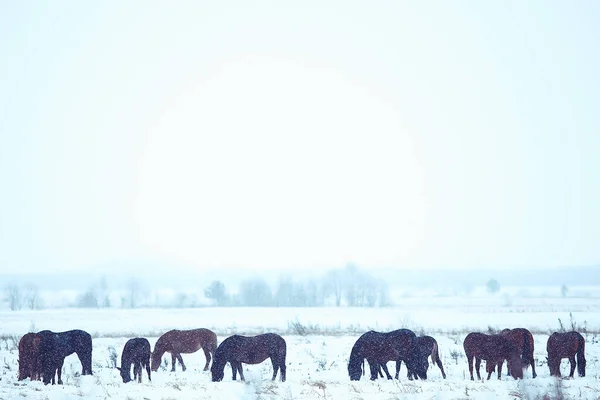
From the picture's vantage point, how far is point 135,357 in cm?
1814

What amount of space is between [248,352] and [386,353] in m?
3.68

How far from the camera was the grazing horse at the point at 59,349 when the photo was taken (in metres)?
17.5

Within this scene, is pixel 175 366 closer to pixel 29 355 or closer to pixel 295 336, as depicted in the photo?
pixel 29 355

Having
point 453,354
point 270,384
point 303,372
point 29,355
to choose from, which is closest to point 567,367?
point 453,354

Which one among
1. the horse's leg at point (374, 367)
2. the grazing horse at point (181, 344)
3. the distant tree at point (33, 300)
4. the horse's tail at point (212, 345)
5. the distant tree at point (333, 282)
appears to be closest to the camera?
the horse's leg at point (374, 367)

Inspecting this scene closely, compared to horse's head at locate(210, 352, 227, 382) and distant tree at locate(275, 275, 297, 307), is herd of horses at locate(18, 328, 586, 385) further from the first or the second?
distant tree at locate(275, 275, 297, 307)

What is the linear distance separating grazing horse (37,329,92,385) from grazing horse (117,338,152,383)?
1.33m

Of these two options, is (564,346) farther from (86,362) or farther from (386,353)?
(86,362)

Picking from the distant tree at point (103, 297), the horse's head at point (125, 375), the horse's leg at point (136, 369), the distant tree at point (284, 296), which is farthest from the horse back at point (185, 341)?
the distant tree at point (284, 296)

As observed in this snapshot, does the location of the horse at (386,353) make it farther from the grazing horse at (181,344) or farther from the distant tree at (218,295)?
the distant tree at (218,295)

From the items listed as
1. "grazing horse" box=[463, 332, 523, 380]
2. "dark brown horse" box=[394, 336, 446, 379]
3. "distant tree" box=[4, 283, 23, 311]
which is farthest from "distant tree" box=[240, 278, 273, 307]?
"grazing horse" box=[463, 332, 523, 380]

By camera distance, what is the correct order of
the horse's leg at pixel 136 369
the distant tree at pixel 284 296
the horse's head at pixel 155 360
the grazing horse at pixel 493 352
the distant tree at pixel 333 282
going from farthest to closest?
the distant tree at pixel 333 282 < the distant tree at pixel 284 296 < the horse's head at pixel 155 360 < the horse's leg at pixel 136 369 < the grazing horse at pixel 493 352

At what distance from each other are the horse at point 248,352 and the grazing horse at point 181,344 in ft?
8.51

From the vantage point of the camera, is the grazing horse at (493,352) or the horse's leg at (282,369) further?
the horse's leg at (282,369)
